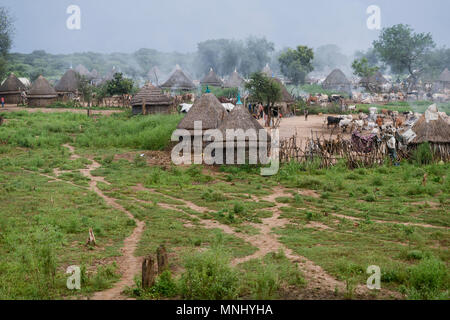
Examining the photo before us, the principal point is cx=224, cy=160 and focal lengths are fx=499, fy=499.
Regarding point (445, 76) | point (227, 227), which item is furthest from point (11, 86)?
point (445, 76)

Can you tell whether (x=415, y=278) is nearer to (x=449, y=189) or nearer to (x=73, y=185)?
(x=449, y=189)

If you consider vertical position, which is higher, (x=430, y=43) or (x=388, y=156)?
(x=430, y=43)

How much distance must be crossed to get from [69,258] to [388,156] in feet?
34.8

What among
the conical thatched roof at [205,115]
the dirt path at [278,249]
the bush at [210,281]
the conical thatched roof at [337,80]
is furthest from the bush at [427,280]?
the conical thatched roof at [337,80]

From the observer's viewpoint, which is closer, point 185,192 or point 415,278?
point 415,278

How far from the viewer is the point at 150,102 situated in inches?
1007

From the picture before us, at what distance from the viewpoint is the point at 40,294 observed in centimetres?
622

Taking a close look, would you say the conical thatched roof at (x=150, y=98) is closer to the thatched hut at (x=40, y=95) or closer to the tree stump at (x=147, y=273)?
the thatched hut at (x=40, y=95)

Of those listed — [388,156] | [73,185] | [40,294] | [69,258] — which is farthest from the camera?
[388,156]

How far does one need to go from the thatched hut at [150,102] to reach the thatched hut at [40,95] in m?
9.86

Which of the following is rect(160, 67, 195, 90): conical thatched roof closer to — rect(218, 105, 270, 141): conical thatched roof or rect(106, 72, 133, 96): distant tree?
rect(106, 72, 133, 96): distant tree

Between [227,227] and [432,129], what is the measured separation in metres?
8.79

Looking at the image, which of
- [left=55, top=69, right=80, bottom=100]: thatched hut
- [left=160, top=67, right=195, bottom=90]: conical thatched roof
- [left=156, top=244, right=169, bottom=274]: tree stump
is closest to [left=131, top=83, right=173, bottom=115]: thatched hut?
[left=55, top=69, right=80, bottom=100]: thatched hut
